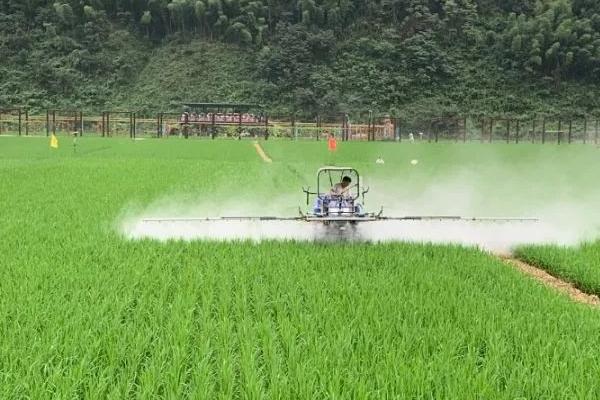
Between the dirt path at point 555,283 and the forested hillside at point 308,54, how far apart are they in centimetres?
4745

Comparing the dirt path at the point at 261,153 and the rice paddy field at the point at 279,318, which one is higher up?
the rice paddy field at the point at 279,318

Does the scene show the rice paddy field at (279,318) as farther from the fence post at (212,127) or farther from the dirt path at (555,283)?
the fence post at (212,127)

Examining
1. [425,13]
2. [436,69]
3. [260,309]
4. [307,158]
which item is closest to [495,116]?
[436,69]

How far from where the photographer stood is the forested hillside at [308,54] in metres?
56.7

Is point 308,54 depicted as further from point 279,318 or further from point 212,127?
point 279,318

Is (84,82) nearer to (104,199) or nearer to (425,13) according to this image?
(425,13)

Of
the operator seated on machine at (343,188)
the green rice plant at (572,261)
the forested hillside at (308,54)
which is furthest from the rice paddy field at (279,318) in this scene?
the forested hillside at (308,54)

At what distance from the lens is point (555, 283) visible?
22.3 feet

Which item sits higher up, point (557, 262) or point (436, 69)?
point (436, 69)

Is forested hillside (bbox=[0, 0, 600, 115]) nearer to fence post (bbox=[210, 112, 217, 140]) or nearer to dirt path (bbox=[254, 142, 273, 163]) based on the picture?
fence post (bbox=[210, 112, 217, 140])

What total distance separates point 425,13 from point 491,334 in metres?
64.9

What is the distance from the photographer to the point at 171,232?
331 inches

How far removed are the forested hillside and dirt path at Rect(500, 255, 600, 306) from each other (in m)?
47.5

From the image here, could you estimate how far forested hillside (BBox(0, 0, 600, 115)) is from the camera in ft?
186
